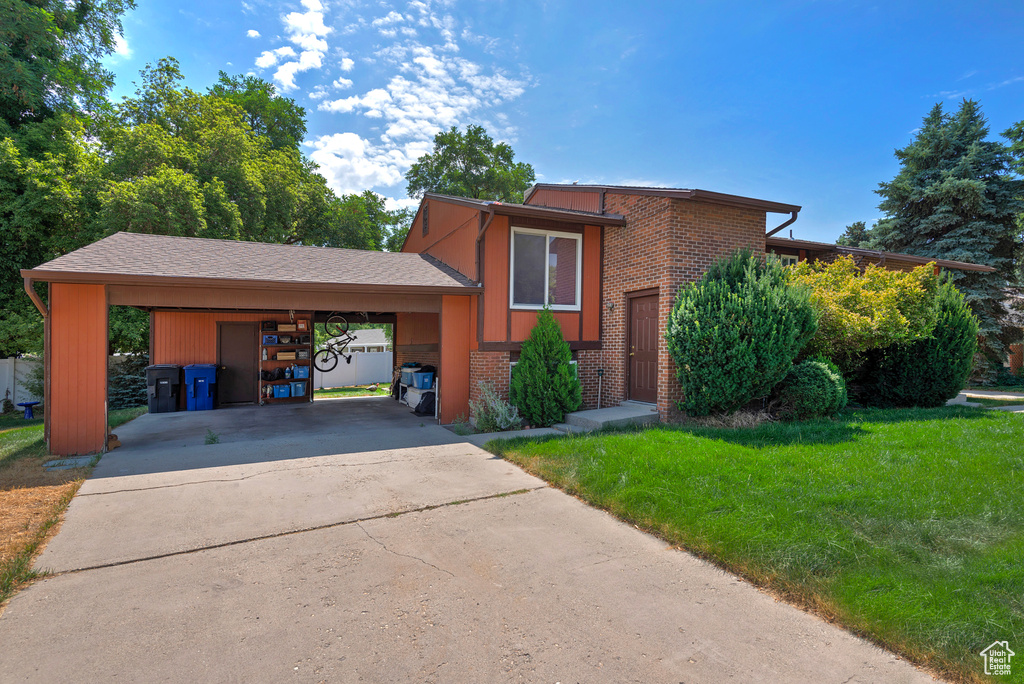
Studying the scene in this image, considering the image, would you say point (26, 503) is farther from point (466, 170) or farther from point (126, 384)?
point (466, 170)

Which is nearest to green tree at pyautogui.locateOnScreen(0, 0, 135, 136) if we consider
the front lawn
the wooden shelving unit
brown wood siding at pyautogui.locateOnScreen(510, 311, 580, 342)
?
the wooden shelving unit

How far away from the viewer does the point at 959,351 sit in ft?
30.2

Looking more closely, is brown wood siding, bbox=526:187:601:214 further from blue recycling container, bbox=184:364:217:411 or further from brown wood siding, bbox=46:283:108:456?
blue recycling container, bbox=184:364:217:411

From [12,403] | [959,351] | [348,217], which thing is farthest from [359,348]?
[959,351]

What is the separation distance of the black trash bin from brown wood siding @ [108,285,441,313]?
4.85 metres

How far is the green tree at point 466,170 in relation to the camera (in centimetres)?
2758

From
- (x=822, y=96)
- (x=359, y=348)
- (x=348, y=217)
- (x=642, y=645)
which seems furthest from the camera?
(x=359, y=348)

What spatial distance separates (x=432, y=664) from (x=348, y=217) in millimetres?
22005

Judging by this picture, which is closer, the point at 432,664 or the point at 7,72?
the point at 432,664

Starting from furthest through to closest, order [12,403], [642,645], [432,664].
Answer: [12,403]
[642,645]
[432,664]

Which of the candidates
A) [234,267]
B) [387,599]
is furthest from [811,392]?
[234,267]

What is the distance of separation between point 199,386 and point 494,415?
8.09 m

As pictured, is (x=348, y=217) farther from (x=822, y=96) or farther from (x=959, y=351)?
(x=959, y=351)

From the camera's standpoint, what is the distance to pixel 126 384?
43.1 ft
